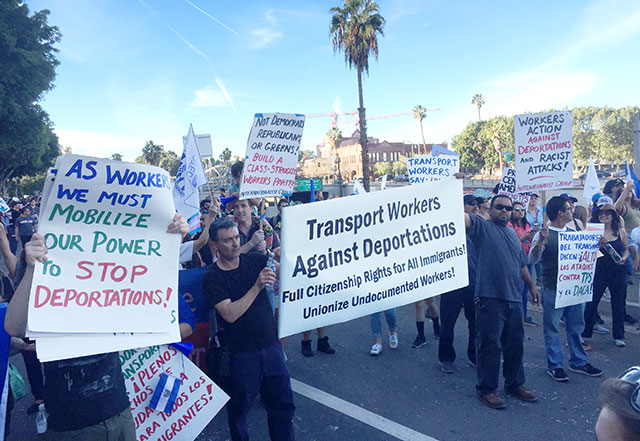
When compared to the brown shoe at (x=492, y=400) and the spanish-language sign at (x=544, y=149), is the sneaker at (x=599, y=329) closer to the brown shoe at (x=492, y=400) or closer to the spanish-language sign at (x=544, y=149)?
the spanish-language sign at (x=544, y=149)

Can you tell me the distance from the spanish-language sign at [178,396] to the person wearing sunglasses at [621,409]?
8.14ft

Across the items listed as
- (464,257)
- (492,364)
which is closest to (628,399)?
(464,257)

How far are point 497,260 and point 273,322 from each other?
7.45ft

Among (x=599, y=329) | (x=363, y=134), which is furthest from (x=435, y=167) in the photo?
(x=363, y=134)

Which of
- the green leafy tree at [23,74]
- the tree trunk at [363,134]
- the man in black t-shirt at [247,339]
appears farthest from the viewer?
the tree trunk at [363,134]

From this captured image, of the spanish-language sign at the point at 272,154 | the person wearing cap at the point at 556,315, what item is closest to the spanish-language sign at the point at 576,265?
the person wearing cap at the point at 556,315

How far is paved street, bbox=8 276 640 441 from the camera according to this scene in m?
3.59

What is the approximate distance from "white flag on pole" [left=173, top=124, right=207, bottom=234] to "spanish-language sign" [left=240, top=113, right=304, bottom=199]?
744mm

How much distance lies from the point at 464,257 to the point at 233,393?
Answer: 215cm

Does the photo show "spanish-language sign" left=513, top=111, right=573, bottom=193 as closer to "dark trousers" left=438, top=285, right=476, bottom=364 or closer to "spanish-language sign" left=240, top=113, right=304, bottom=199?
"dark trousers" left=438, top=285, right=476, bottom=364

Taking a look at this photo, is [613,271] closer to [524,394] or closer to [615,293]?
→ [615,293]

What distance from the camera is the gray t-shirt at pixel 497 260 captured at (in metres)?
4.01

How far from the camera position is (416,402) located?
4090 millimetres

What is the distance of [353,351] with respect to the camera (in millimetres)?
5434
